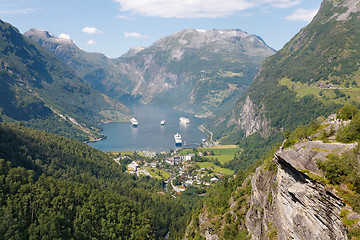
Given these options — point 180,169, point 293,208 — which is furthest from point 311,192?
point 180,169

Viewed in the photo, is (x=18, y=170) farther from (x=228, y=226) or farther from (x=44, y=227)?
(x=228, y=226)

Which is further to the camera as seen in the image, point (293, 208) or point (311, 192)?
point (293, 208)

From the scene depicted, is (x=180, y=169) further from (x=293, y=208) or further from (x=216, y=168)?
(x=293, y=208)

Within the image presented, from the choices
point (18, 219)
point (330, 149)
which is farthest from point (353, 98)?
point (18, 219)

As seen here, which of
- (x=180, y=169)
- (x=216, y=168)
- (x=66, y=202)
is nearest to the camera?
(x=66, y=202)

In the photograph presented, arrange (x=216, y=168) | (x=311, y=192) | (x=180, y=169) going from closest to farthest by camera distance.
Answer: (x=311, y=192)
(x=216, y=168)
(x=180, y=169)
